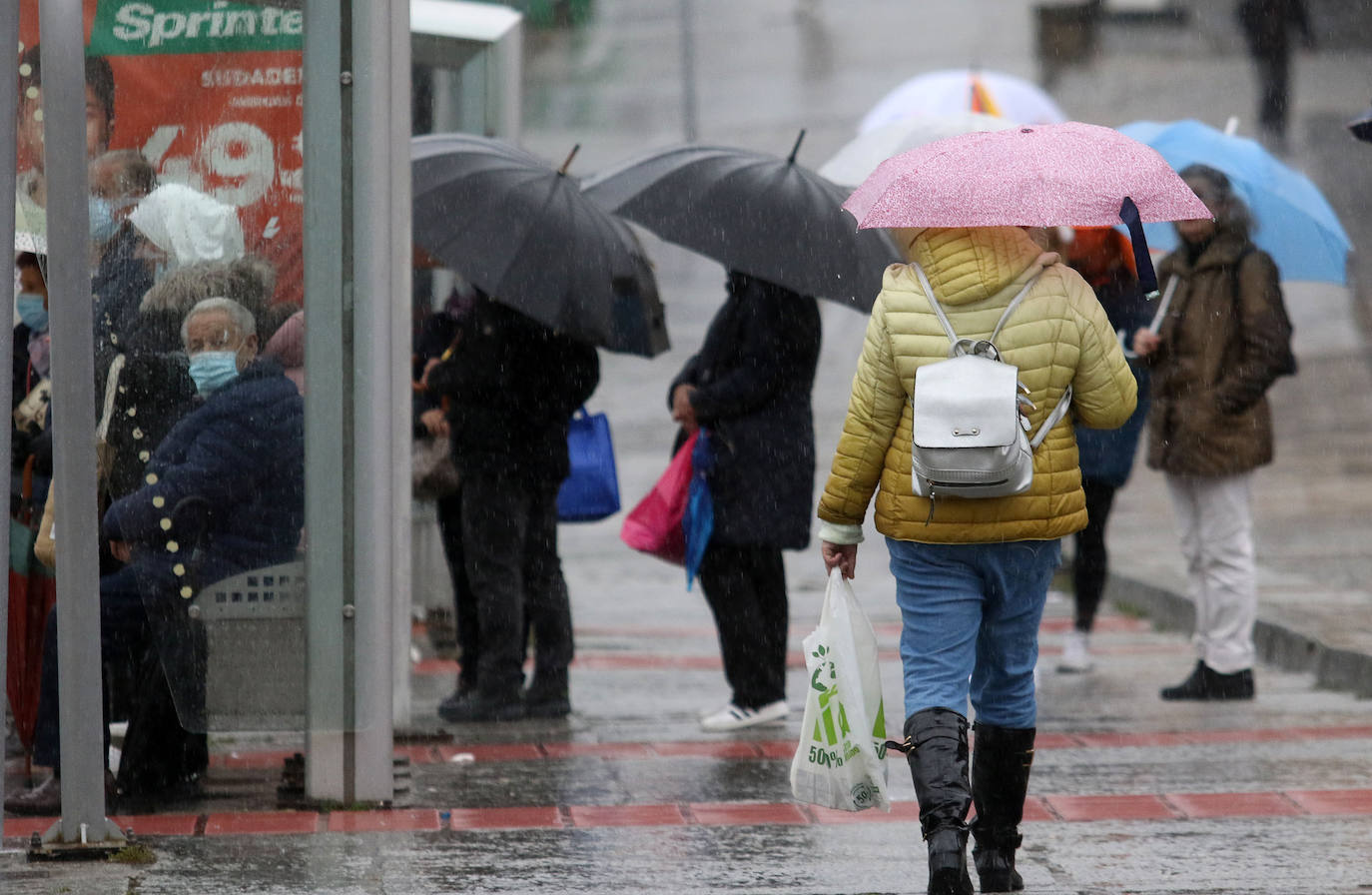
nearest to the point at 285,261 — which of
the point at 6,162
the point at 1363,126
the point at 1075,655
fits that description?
the point at 6,162

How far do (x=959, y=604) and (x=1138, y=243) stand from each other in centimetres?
95

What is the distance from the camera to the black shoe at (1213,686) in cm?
819

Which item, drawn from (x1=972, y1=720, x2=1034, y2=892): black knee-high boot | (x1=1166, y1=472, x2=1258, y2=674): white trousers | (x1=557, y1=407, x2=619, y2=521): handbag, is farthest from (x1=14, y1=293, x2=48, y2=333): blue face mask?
(x1=1166, y1=472, x2=1258, y2=674): white trousers

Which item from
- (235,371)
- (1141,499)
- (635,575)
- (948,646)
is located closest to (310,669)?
(235,371)

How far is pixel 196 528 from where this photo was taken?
588 cm

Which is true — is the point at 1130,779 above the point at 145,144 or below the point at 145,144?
below

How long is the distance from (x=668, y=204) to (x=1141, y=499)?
7.63m

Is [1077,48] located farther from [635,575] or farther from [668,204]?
[668,204]

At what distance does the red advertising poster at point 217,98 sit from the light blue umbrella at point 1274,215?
11.9 feet

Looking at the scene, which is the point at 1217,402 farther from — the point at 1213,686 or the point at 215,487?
the point at 215,487

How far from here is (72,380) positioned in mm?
5195

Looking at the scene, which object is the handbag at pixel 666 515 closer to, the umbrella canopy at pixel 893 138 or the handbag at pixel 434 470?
the handbag at pixel 434 470

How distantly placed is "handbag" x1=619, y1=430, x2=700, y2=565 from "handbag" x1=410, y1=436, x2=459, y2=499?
97 cm

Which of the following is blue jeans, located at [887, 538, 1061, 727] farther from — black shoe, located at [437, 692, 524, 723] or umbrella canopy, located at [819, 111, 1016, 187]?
umbrella canopy, located at [819, 111, 1016, 187]
